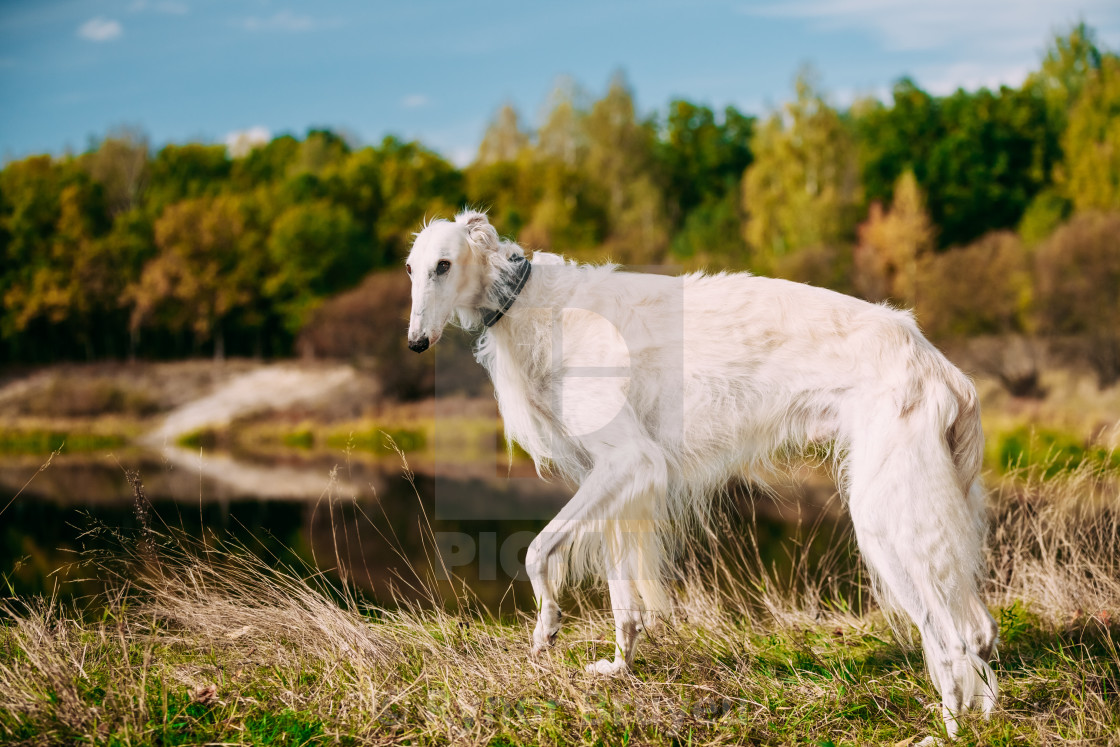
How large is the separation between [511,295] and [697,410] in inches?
40.7

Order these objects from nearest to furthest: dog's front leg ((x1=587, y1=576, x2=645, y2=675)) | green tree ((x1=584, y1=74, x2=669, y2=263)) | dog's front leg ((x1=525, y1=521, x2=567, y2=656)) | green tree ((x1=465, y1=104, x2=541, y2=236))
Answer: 1. dog's front leg ((x1=525, y1=521, x2=567, y2=656))
2. dog's front leg ((x1=587, y1=576, x2=645, y2=675))
3. green tree ((x1=584, y1=74, x2=669, y2=263))
4. green tree ((x1=465, y1=104, x2=541, y2=236))

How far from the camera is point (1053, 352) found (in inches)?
867

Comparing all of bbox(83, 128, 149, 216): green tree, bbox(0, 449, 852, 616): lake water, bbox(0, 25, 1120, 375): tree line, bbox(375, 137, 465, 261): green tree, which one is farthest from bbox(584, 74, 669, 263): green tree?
bbox(83, 128, 149, 216): green tree

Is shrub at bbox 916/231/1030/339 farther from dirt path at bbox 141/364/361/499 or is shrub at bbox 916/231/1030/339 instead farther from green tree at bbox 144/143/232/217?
green tree at bbox 144/143/232/217

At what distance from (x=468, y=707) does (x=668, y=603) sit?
1.35 meters

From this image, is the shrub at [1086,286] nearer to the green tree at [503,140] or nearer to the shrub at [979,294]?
the shrub at [979,294]

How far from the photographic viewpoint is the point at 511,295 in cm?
405

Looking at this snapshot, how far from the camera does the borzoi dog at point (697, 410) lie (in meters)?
3.47

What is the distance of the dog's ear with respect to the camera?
13.2 feet

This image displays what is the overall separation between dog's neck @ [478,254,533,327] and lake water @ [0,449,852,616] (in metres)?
5.11

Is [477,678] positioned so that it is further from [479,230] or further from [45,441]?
[45,441]

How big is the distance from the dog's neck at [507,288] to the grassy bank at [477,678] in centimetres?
155

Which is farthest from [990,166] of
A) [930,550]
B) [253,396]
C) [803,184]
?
[930,550]

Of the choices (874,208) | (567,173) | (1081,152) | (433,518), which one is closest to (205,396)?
(433,518)
